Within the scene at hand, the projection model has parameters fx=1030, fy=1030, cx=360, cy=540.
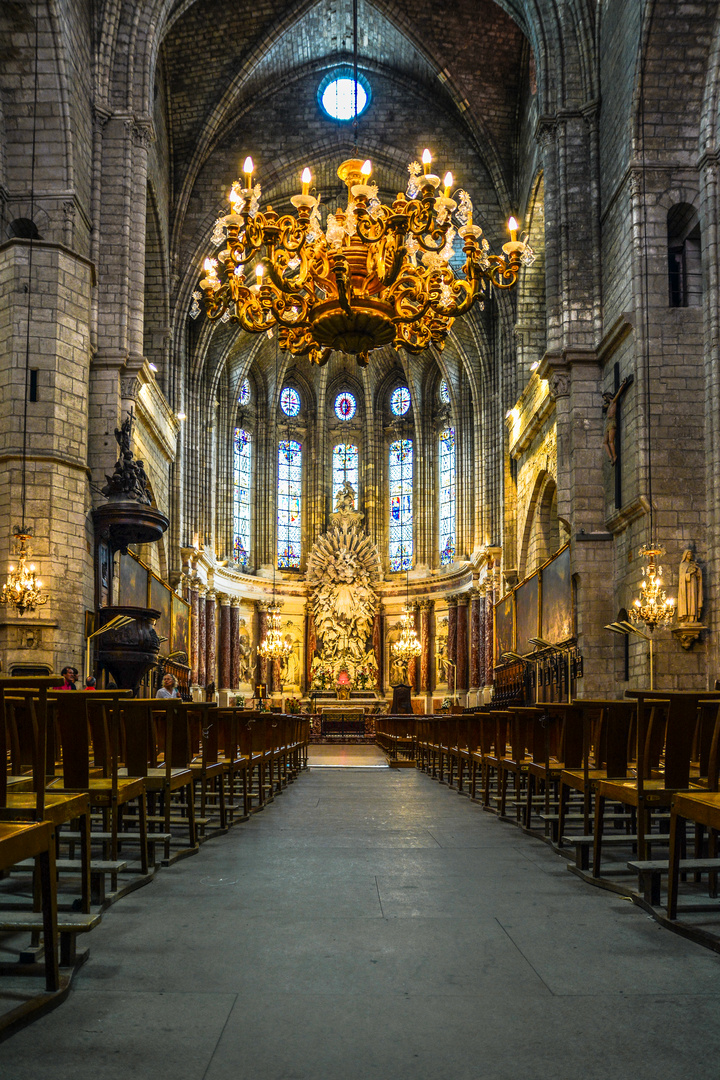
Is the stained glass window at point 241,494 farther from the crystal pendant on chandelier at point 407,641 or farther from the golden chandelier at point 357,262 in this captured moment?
the golden chandelier at point 357,262

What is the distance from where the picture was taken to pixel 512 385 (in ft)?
89.6

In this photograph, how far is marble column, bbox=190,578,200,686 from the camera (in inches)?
1172

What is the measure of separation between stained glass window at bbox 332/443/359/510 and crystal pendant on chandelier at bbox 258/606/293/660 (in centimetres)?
608

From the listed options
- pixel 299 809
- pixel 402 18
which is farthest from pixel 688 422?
pixel 402 18

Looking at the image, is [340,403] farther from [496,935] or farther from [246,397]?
[496,935]

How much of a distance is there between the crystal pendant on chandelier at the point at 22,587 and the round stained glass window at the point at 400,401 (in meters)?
25.9

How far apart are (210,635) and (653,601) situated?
66.1 ft

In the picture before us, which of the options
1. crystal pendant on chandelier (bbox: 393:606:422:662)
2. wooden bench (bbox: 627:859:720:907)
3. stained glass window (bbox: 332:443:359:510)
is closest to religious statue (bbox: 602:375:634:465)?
wooden bench (bbox: 627:859:720:907)

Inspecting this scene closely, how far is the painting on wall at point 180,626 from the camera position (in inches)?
977

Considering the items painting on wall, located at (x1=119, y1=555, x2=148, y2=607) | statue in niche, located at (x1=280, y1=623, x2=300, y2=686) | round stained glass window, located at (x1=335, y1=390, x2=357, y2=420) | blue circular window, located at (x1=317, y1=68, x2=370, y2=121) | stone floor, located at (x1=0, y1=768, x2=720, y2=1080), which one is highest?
blue circular window, located at (x1=317, y1=68, x2=370, y2=121)

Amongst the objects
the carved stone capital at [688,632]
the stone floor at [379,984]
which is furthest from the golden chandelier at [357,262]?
the stone floor at [379,984]

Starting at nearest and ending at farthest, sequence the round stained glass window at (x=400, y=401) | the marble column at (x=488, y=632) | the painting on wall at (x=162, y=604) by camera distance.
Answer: the painting on wall at (x=162, y=604) → the marble column at (x=488, y=632) → the round stained glass window at (x=400, y=401)

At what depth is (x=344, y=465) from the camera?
3978cm

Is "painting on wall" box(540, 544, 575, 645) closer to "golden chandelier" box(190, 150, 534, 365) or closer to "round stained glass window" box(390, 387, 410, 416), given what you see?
"golden chandelier" box(190, 150, 534, 365)
